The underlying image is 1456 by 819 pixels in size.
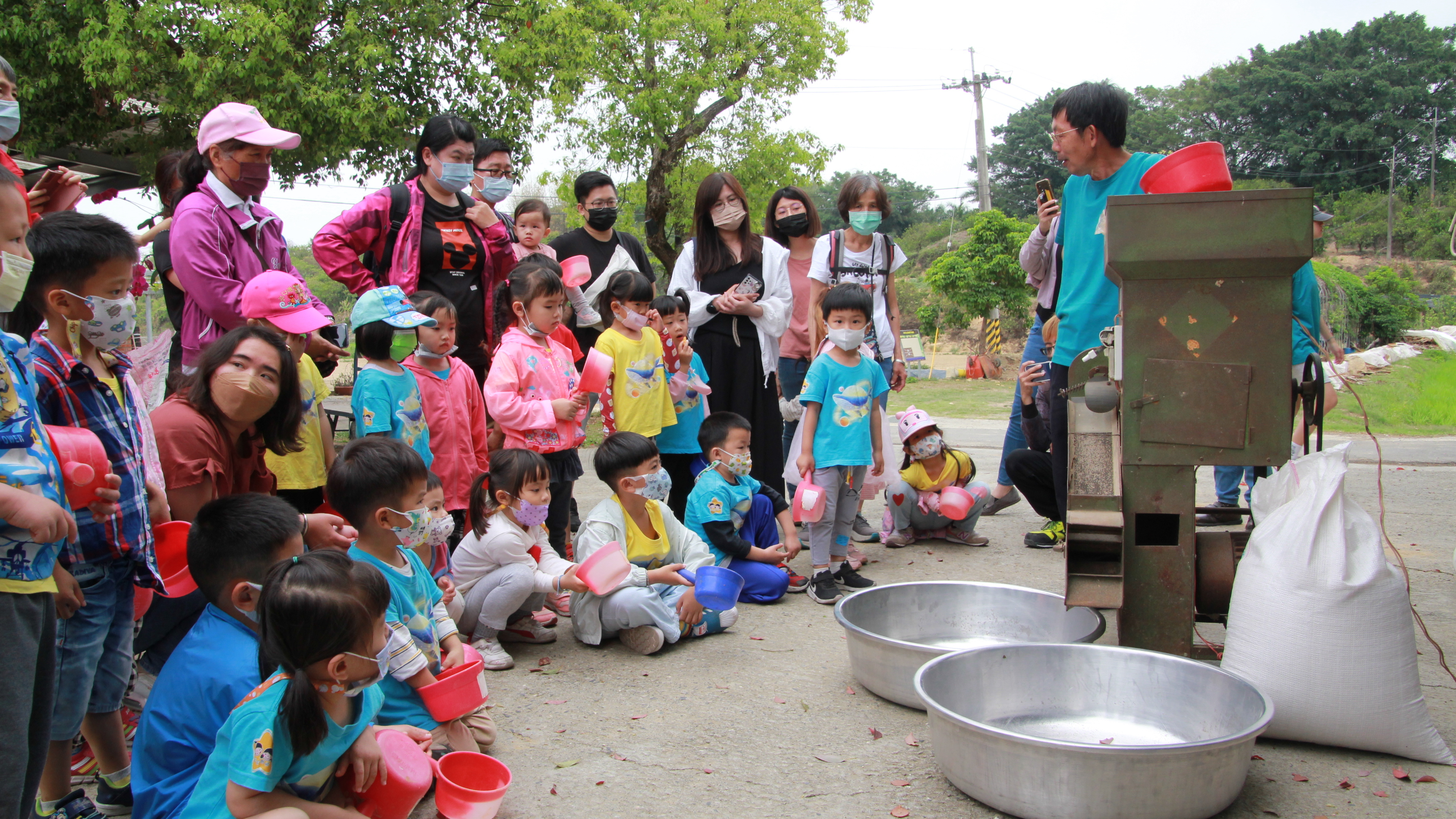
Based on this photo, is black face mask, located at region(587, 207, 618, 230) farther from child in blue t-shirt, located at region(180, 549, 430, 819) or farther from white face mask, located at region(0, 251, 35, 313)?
white face mask, located at region(0, 251, 35, 313)

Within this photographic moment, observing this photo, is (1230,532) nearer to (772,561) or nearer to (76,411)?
(772,561)

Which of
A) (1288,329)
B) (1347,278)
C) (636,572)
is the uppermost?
(1347,278)

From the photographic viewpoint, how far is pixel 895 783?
2.50 m

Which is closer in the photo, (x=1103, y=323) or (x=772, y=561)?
(x=1103, y=323)

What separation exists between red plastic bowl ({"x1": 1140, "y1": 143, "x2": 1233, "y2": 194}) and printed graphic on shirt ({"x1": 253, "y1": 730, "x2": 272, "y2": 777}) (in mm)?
2782

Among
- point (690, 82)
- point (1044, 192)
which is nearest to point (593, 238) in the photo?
Answer: point (1044, 192)

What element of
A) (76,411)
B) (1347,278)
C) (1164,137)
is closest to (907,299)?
(1347,278)

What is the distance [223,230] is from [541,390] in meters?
1.35

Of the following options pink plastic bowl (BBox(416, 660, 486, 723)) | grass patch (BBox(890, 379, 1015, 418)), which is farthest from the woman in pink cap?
grass patch (BBox(890, 379, 1015, 418))

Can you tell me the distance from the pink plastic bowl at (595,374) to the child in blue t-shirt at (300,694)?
7.39ft

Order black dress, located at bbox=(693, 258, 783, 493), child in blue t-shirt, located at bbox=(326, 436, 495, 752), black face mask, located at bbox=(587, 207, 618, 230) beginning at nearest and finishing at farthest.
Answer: child in blue t-shirt, located at bbox=(326, 436, 495, 752), black face mask, located at bbox=(587, 207, 618, 230), black dress, located at bbox=(693, 258, 783, 493)

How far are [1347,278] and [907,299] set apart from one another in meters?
12.3

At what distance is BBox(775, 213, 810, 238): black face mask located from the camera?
208 inches

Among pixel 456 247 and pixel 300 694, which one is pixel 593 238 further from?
pixel 300 694
